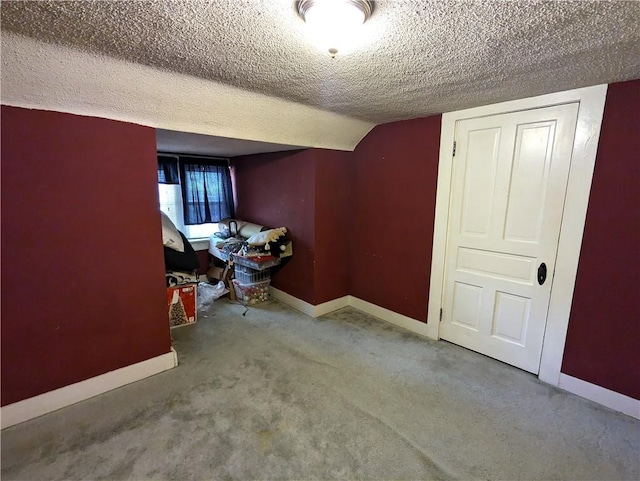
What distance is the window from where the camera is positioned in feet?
13.6

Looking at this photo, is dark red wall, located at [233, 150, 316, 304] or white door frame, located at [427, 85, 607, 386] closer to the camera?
white door frame, located at [427, 85, 607, 386]

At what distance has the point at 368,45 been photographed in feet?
4.69

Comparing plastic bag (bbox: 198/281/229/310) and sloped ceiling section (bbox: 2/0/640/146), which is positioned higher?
sloped ceiling section (bbox: 2/0/640/146)

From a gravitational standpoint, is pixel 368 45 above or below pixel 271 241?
above

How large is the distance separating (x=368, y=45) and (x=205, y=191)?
3527mm

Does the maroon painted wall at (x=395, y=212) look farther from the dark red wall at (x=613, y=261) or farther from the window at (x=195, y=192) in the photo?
the window at (x=195, y=192)

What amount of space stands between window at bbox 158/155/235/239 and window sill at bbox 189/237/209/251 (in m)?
0.10

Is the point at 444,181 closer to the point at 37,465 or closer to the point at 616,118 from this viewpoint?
the point at 616,118

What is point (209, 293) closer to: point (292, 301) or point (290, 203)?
point (292, 301)

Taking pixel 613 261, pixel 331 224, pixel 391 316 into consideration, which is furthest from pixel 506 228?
pixel 331 224

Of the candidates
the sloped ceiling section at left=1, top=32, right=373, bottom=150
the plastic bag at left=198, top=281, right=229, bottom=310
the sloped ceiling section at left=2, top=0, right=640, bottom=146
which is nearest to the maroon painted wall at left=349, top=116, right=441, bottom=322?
the sloped ceiling section at left=1, top=32, right=373, bottom=150

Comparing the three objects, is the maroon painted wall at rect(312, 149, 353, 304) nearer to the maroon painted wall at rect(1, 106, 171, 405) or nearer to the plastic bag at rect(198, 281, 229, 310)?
the plastic bag at rect(198, 281, 229, 310)

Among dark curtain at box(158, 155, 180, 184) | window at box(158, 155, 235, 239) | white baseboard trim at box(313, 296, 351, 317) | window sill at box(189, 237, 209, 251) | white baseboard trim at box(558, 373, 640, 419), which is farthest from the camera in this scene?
window sill at box(189, 237, 209, 251)

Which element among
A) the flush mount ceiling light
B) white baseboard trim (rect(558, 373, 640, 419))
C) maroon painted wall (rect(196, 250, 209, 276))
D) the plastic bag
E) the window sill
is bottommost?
white baseboard trim (rect(558, 373, 640, 419))
